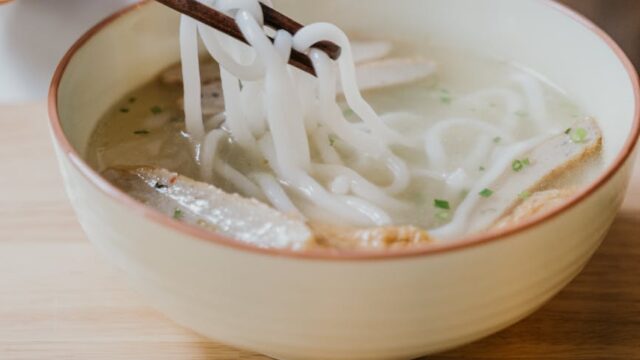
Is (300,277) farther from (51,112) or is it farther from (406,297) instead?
(51,112)

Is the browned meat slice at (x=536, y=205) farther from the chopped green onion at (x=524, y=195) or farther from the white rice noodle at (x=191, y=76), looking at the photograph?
the white rice noodle at (x=191, y=76)

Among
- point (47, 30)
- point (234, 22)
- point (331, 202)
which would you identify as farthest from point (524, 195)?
point (47, 30)

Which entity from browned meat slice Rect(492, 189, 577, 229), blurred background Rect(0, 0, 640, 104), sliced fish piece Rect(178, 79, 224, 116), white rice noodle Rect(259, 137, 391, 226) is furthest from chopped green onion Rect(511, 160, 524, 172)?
blurred background Rect(0, 0, 640, 104)

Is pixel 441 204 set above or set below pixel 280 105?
below

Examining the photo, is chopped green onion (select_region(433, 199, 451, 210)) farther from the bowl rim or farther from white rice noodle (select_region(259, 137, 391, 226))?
the bowl rim

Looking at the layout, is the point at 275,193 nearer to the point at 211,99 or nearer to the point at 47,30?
the point at 211,99

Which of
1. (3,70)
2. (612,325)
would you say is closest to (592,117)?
(612,325)
